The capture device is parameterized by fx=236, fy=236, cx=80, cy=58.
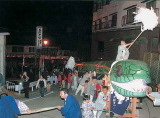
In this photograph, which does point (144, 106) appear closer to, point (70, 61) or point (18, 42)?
point (70, 61)

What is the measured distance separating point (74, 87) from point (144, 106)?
608 cm

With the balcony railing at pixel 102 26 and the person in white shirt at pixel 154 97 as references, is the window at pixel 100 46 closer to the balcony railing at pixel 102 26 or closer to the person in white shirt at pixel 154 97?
the balcony railing at pixel 102 26

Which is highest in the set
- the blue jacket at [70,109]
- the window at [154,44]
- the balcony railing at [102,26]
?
the balcony railing at [102,26]

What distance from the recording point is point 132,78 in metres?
8.34

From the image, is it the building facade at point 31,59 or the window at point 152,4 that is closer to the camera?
the window at point 152,4

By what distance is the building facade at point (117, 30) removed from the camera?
2308cm

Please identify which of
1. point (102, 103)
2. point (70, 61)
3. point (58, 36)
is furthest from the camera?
point (58, 36)

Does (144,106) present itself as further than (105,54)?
No

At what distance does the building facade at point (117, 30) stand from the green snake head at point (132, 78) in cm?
1354

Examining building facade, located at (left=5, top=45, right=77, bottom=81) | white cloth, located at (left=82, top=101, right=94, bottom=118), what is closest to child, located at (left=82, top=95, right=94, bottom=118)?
white cloth, located at (left=82, top=101, right=94, bottom=118)

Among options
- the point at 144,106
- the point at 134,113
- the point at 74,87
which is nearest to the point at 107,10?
the point at 74,87

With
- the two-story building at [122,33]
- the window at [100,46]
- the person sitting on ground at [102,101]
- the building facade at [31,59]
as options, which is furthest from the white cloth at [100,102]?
the window at [100,46]

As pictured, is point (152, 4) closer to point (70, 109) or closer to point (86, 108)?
point (86, 108)

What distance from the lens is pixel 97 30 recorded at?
35812 mm
